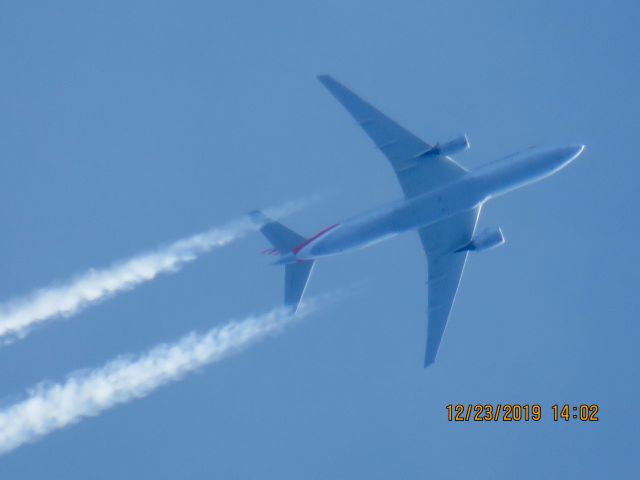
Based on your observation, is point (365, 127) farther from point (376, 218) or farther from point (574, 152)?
point (574, 152)

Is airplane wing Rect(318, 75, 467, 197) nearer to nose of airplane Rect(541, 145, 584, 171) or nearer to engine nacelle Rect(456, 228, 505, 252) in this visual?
engine nacelle Rect(456, 228, 505, 252)

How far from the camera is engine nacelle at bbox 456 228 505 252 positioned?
194 feet

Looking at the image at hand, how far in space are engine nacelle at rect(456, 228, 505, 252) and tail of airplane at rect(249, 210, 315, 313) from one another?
11.3m

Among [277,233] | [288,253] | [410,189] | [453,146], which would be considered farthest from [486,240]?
[277,233]

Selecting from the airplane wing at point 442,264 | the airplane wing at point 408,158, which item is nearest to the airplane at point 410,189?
the airplane wing at point 408,158

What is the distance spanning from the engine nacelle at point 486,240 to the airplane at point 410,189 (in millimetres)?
40

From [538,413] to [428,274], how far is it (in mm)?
13131

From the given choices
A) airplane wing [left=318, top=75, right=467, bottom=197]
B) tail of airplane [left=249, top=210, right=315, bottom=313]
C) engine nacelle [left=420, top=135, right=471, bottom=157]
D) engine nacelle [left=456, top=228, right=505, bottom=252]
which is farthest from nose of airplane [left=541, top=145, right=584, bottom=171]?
tail of airplane [left=249, top=210, right=315, bottom=313]

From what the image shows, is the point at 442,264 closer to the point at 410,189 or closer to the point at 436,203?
the point at 436,203

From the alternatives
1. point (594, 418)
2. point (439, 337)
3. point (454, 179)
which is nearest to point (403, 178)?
point (454, 179)

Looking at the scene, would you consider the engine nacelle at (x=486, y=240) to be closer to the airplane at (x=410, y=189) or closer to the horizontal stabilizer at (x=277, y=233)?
the airplane at (x=410, y=189)

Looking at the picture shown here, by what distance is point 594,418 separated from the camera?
6575 cm

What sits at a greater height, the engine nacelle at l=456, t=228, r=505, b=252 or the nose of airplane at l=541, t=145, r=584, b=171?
the nose of airplane at l=541, t=145, r=584, b=171

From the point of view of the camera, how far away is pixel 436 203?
57281 mm
